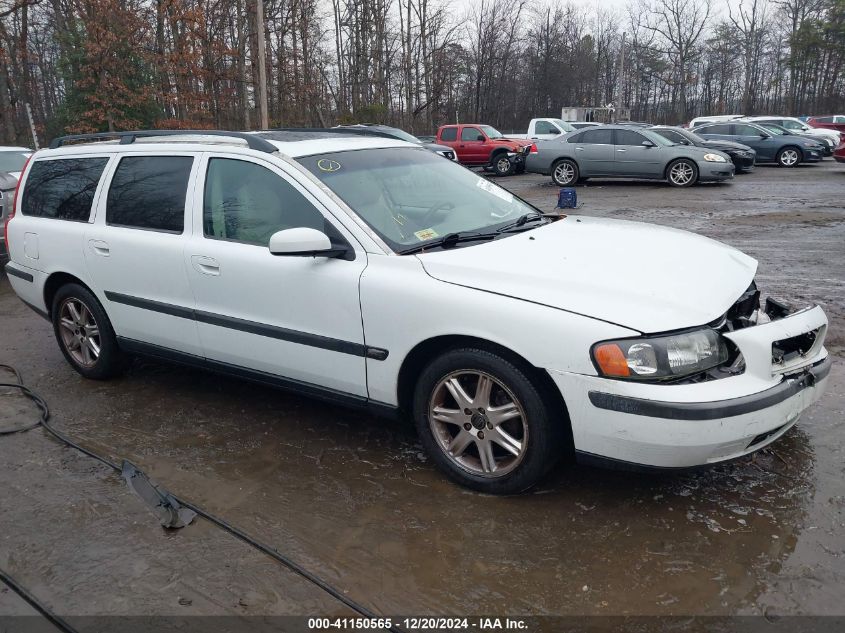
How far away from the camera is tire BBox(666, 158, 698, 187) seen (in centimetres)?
1698

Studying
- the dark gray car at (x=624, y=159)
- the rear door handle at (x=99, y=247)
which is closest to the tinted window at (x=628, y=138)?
the dark gray car at (x=624, y=159)

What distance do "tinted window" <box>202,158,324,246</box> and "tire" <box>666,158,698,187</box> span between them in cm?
1509

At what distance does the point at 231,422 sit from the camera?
436 centimetres

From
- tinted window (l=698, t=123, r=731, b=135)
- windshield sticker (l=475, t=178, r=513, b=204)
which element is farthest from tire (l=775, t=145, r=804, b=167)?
windshield sticker (l=475, t=178, r=513, b=204)

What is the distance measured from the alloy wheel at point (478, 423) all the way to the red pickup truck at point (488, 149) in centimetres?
2023

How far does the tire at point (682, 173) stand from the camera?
16984 millimetres

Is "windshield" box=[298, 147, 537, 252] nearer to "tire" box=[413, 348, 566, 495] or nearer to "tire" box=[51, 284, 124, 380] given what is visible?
"tire" box=[413, 348, 566, 495]

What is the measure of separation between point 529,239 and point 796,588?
2004mm

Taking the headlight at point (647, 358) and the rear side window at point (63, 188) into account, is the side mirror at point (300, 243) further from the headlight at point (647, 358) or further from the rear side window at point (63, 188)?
the rear side window at point (63, 188)

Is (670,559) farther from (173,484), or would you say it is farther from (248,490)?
(173,484)

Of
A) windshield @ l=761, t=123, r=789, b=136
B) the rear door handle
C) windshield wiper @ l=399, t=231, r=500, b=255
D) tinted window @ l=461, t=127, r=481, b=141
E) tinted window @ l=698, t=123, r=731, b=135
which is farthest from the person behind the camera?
tinted window @ l=461, t=127, r=481, b=141

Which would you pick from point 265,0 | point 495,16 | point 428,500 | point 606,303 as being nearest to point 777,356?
point 606,303

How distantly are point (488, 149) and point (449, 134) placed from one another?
1661 mm

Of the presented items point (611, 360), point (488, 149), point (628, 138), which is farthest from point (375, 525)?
point (488, 149)
